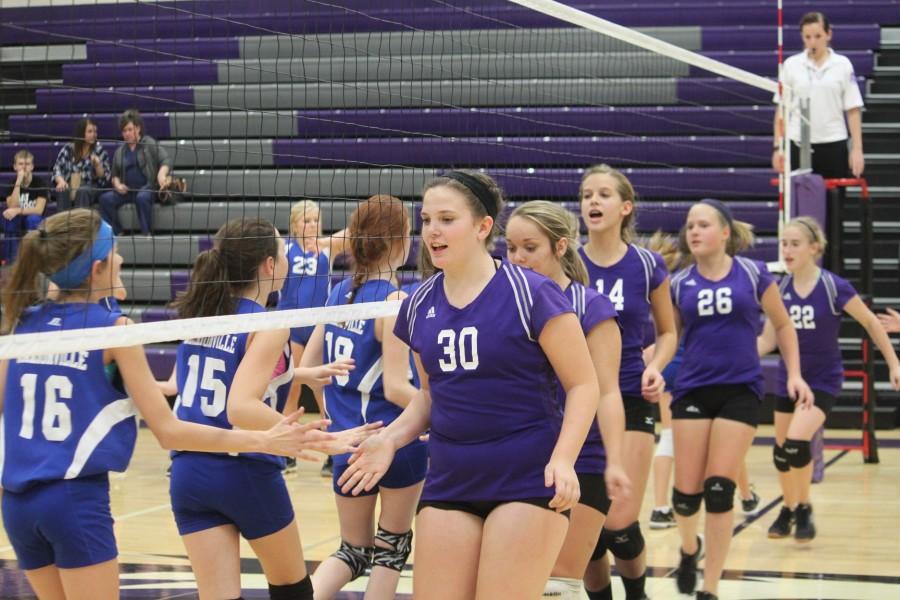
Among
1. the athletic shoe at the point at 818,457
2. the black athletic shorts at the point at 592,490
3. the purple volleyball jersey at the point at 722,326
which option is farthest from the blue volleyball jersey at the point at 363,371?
the athletic shoe at the point at 818,457

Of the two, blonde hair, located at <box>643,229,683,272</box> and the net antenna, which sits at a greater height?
the net antenna

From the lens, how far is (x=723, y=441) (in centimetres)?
535

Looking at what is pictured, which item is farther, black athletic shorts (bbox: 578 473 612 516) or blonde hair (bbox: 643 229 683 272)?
blonde hair (bbox: 643 229 683 272)

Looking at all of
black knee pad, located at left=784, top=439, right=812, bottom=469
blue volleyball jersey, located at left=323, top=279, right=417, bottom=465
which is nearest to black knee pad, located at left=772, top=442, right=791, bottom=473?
black knee pad, located at left=784, top=439, right=812, bottom=469

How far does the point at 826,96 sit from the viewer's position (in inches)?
417

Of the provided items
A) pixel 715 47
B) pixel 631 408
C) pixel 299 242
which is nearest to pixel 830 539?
pixel 631 408

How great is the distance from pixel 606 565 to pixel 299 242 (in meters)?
4.41

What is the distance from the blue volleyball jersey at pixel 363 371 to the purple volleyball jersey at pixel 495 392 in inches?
41.6

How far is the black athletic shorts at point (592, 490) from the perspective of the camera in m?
4.10

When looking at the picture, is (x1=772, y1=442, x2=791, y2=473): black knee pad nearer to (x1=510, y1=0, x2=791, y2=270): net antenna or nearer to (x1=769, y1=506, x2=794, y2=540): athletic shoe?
(x1=769, y1=506, x2=794, y2=540): athletic shoe

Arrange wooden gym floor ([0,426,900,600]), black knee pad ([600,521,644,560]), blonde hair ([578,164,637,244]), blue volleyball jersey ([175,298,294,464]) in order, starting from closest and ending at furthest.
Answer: blue volleyball jersey ([175,298,294,464]) → black knee pad ([600,521,644,560]) → blonde hair ([578,164,637,244]) → wooden gym floor ([0,426,900,600])

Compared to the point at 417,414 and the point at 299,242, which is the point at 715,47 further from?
the point at 417,414

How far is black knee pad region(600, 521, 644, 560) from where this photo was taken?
4.78 meters

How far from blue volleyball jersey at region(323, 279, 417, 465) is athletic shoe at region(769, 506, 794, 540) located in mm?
3195
